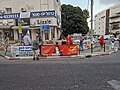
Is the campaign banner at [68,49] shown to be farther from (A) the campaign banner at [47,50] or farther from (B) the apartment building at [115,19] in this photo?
(B) the apartment building at [115,19]

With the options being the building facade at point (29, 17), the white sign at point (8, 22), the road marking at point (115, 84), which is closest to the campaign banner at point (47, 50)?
the road marking at point (115, 84)

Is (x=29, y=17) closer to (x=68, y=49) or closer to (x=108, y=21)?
(x=68, y=49)

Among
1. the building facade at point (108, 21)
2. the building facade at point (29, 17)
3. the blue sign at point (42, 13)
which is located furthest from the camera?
the building facade at point (108, 21)

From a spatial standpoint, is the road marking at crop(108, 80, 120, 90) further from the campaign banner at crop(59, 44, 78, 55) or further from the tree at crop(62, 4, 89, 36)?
the tree at crop(62, 4, 89, 36)

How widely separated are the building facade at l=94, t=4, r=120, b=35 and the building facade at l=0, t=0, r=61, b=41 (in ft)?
205

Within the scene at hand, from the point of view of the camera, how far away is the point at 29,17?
30500mm

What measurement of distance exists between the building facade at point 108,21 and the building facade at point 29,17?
6253 cm

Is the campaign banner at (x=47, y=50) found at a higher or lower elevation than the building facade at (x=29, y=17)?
lower

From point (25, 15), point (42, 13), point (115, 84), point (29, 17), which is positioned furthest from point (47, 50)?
point (25, 15)

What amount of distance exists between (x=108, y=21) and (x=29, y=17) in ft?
256

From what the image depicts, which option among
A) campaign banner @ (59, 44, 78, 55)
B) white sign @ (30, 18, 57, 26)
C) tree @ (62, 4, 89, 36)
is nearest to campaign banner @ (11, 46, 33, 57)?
campaign banner @ (59, 44, 78, 55)

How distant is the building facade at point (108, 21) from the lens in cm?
8920

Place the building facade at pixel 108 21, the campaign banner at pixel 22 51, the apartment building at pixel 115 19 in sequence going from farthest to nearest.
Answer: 1. the building facade at pixel 108 21
2. the apartment building at pixel 115 19
3. the campaign banner at pixel 22 51

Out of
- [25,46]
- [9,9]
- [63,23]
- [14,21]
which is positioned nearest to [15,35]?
[14,21]
